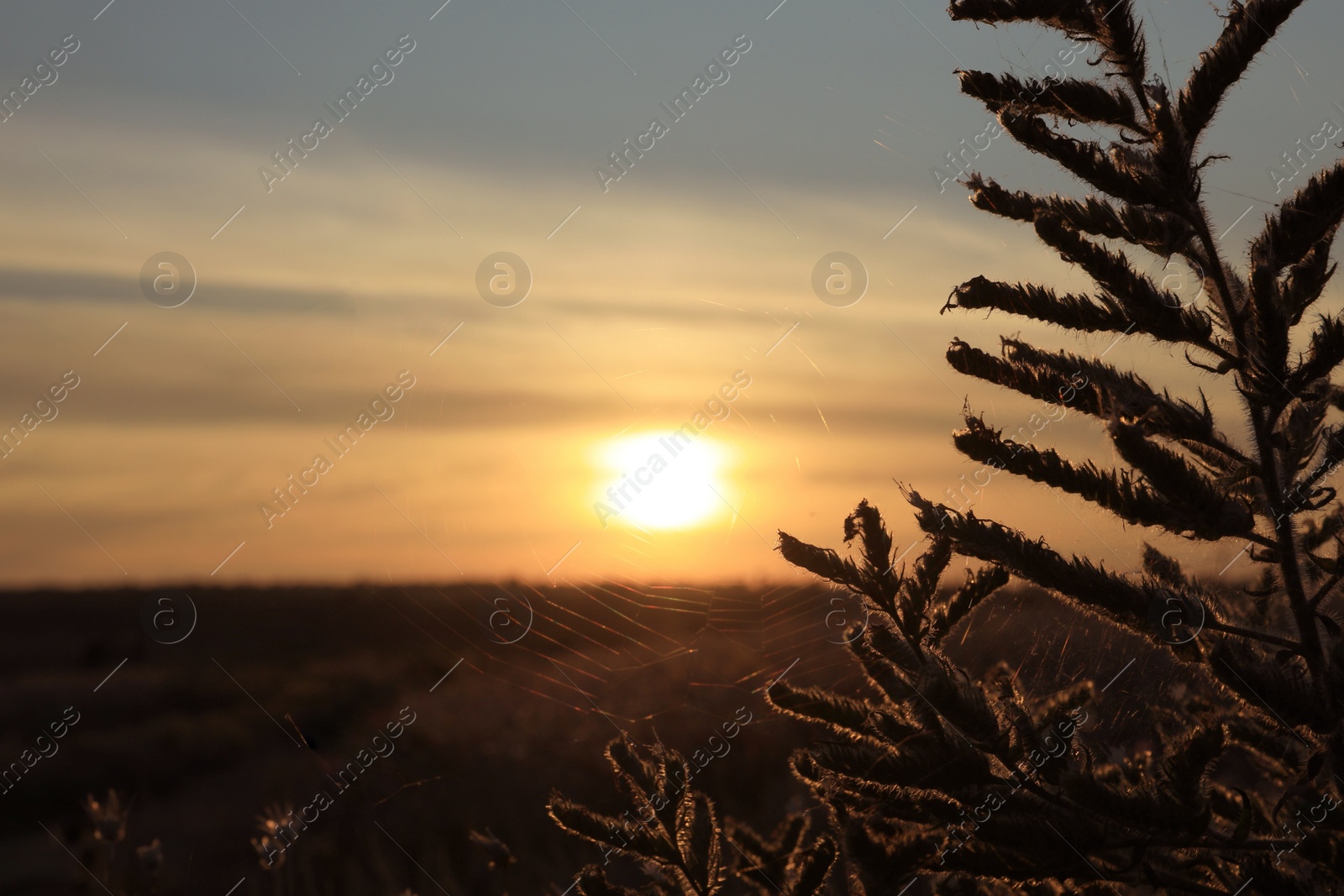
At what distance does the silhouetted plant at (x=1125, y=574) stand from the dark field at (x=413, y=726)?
1.84ft

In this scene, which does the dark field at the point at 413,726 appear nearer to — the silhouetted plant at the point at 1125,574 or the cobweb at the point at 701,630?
the cobweb at the point at 701,630

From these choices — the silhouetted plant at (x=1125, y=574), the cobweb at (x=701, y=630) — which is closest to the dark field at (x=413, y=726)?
the cobweb at (x=701, y=630)

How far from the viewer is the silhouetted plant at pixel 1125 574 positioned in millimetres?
2379

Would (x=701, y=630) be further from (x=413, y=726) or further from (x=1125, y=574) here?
(x=413, y=726)

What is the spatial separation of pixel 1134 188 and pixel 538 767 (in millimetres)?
19103

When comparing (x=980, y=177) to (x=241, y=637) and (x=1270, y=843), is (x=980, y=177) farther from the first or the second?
(x=241, y=637)

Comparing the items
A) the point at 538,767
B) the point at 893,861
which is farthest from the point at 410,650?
the point at 893,861

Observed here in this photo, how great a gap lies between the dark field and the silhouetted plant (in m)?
0.56

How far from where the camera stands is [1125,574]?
2588 millimetres

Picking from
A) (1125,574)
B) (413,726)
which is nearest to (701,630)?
(1125,574)

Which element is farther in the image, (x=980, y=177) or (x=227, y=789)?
(x=227, y=789)

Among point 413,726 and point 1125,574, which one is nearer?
point 1125,574

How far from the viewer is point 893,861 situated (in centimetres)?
282

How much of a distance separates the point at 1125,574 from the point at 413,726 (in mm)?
18673
